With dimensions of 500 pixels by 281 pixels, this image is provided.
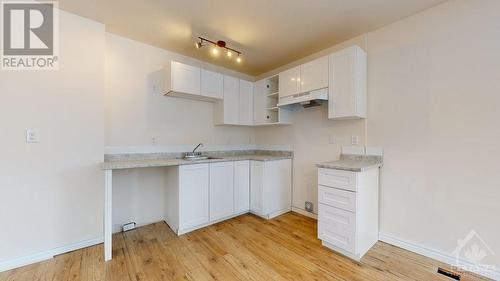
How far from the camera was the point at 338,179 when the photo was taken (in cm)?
210

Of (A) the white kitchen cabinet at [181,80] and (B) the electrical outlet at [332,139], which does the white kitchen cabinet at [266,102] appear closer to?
(B) the electrical outlet at [332,139]

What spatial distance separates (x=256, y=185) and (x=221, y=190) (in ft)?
1.81

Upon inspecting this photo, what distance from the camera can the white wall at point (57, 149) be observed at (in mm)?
1832

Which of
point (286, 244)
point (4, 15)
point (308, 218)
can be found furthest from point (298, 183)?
point (4, 15)

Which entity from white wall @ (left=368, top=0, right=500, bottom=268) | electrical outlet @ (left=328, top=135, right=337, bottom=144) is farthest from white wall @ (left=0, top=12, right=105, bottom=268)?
white wall @ (left=368, top=0, right=500, bottom=268)

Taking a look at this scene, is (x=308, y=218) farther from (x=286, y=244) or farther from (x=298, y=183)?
(x=286, y=244)

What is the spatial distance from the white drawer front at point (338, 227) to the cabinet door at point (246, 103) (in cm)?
186

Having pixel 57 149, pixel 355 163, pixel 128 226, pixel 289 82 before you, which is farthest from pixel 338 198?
pixel 57 149

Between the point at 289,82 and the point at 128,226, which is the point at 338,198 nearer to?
the point at 289,82

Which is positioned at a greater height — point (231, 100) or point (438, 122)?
point (231, 100)

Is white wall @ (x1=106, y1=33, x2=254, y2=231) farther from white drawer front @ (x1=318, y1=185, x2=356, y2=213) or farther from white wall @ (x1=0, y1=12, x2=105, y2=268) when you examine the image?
white drawer front @ (x1=318, y1=185, x2=356, y2=213)

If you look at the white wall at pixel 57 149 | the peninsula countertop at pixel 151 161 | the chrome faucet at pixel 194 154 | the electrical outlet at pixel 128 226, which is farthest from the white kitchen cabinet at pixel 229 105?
the electrical outlet at pixel 128 226

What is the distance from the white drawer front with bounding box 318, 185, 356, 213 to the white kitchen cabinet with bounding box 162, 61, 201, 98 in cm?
213

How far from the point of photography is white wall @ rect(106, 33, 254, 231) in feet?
8.32
